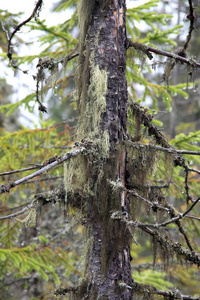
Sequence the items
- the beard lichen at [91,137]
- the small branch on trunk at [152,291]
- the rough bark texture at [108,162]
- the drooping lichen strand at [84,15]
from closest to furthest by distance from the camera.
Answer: the rough bark texture at [108,162], the beard lichen at [91,137], the small branch on trunk at [152,291], the drooping lichen strand at [84,15]

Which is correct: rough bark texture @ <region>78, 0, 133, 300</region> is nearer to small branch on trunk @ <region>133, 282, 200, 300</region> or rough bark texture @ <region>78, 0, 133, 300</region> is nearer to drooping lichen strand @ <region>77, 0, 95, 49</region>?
drooping lichen strand @ <region>77, 0, 95, 49</region>

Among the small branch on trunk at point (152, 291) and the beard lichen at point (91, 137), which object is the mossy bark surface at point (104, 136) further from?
the small branch on trunk at point (152, 291)

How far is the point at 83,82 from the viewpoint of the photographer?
3.04 m

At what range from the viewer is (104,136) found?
2809 mm

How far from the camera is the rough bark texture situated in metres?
2.60

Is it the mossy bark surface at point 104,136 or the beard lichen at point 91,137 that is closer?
the mossy bark surface at point 104,136

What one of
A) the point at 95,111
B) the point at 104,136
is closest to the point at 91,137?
the point at 104,136

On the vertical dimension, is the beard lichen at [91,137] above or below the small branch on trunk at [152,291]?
above

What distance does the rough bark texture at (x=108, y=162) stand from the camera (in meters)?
2.60

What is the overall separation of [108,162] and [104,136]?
0.23 metres

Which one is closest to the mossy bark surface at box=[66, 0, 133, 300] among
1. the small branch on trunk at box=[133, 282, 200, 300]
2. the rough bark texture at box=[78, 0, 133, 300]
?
the rough bark texture at box=[78, 0, 133, 300]

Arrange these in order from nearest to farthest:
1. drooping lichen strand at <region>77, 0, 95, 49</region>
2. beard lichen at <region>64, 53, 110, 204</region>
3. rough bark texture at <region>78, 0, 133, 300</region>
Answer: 1. rough bark texture at <region>78, 0, 133, 300</region>
2. beard lichen at <region>64, 53, 110, 204</region>
3. drooping lichen strand at <region>77, 0, 95, 49</region>

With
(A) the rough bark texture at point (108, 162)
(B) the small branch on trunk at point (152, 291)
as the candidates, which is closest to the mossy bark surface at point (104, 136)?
(A) the rough bark texture at point (108, 162)

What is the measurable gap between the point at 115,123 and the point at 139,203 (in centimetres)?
76
